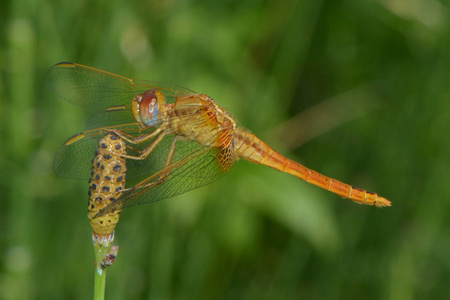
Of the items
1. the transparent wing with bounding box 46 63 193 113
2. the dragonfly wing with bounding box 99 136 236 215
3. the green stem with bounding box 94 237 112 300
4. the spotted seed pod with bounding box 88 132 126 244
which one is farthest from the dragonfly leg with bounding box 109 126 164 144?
the green stem with bounding box 94 237 112 300

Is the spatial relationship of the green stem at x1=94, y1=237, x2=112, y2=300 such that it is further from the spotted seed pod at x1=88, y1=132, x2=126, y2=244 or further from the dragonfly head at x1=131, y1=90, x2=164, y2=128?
the dragonfly head at x1=131, y1=90, x2=164, y2=128

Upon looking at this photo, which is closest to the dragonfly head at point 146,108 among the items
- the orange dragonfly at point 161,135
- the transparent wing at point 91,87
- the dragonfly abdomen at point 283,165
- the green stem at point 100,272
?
the orange dragonfly at point 161,135

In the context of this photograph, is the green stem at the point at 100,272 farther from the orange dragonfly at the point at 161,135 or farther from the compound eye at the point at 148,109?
the compound eye at the point at 148,109

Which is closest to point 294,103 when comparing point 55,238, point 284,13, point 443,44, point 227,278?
point 284,13

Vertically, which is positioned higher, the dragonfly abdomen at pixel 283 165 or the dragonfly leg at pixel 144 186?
the dragonfly abdomen at pixel 283 165

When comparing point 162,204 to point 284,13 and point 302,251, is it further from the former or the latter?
point 284,13
